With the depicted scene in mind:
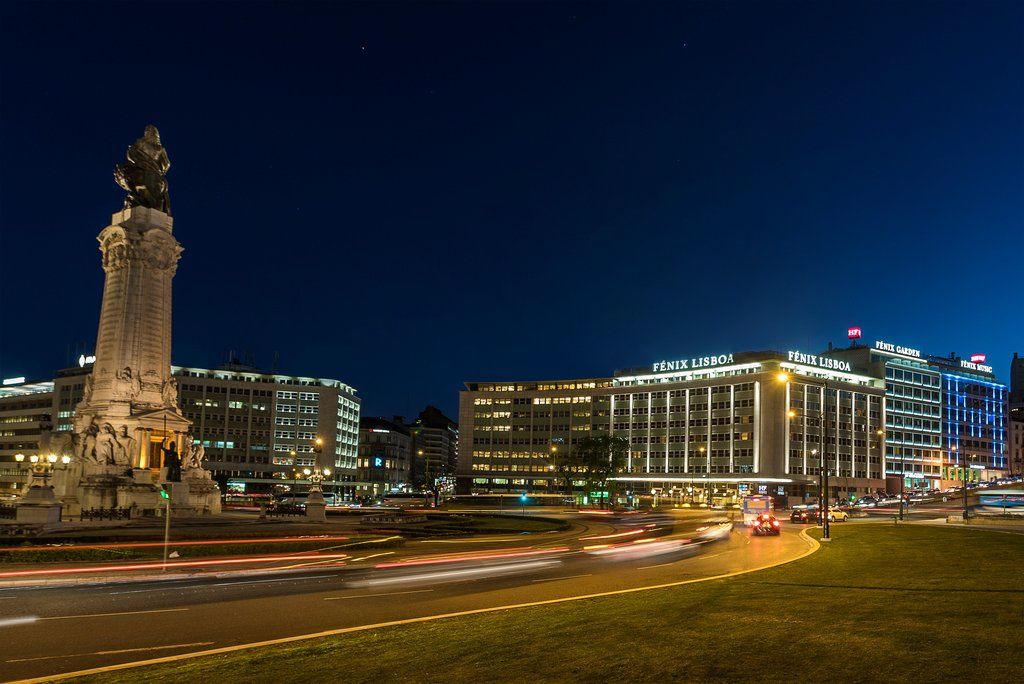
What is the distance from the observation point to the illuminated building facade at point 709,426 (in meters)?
150

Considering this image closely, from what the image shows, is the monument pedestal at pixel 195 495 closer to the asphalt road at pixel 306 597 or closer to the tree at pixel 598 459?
the asphalt road at pixel 306 597

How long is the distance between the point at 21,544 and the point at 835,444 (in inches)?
5860

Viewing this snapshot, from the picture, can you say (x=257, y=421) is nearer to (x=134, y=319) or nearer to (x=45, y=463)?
(x=134, y=319)

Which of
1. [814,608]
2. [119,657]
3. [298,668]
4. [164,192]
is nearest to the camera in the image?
[298,668]

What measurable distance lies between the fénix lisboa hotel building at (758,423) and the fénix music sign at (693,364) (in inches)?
11.4

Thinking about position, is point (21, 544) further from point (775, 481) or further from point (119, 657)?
point (775, 481)

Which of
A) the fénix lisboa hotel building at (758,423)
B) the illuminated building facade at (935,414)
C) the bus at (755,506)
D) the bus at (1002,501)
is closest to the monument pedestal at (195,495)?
the bus at (755,506)

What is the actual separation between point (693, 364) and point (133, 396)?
405 ft

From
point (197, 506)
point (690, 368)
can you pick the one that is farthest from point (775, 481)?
point (197, 506)

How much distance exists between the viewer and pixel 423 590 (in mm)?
23719

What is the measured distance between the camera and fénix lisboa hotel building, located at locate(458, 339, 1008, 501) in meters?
152

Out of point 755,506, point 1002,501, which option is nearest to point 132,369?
point 755,506

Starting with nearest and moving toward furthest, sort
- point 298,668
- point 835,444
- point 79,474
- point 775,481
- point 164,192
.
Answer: point 298,668 → point 79,474 → point 164,192 → point 775,481 → point 835,444

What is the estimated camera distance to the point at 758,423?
151m
